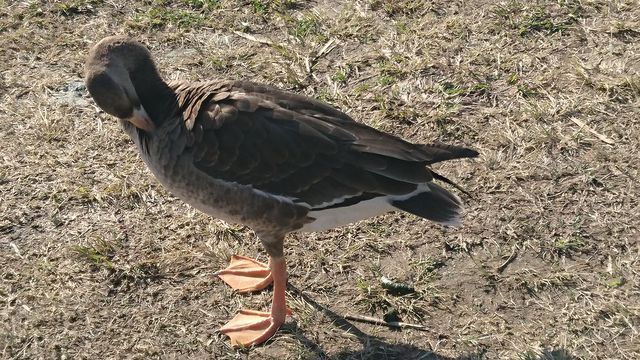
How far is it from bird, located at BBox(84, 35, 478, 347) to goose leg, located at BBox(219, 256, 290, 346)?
0.02m

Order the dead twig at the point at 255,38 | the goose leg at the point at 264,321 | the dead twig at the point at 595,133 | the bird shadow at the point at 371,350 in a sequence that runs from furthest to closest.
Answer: the dead twig at the point at 255,38 → the dead twig at the point at 595,133 → the goose leg at the point at 264,321 → the bird shadow at the point at 371,350

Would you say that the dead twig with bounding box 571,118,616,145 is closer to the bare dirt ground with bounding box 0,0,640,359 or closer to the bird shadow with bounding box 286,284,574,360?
the bare dirt ground with bounding box 0,0,640,359

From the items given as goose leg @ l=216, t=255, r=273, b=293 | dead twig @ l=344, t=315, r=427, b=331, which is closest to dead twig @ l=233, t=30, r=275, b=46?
goose leg @ l=216, t=255, r=273, b=293

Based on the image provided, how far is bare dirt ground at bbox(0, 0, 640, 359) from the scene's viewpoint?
167 inches

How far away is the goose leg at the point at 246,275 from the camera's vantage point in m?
4.57

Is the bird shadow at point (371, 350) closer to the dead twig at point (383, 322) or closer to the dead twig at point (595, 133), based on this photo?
the dead twig at point (383, 322)

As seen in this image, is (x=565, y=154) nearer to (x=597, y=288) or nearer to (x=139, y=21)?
(x=597, y=288)

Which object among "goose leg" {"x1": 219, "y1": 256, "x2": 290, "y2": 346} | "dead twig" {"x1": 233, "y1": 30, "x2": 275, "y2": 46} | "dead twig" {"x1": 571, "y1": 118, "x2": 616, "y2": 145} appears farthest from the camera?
"dead twig" {"x1": 233, "y1": 30, "x2": 275, "y2": 46}

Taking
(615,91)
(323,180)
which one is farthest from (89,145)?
(615,91)

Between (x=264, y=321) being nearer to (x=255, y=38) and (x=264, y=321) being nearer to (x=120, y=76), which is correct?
(x=120, y=76)

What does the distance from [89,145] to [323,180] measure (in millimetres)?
2442

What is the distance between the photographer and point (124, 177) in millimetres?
5281

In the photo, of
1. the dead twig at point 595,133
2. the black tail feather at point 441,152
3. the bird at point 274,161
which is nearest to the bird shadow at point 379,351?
the bird at point 274,161

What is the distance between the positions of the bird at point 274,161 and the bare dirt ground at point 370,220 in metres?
0.63
